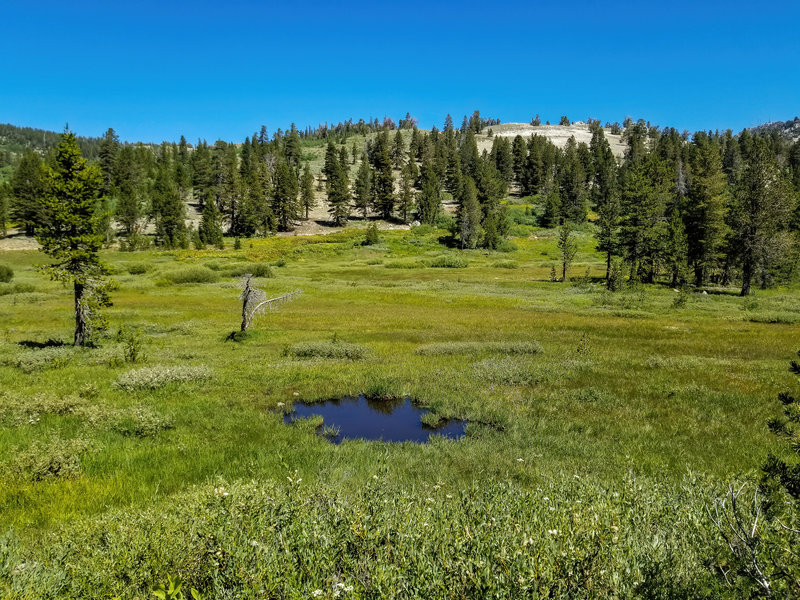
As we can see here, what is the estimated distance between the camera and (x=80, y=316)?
23141mm

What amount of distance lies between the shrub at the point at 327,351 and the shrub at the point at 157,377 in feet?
18.9

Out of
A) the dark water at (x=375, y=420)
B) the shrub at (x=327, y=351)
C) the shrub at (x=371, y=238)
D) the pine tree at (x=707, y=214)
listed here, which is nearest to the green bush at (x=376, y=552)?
the dark water at (x=375, y=420)

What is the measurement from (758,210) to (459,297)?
36.1 m

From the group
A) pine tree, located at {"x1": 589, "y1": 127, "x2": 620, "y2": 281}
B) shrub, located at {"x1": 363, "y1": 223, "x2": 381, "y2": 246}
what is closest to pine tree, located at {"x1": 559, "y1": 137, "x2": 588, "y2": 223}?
pine tree, located at {"x1": 589, "y1": 127, "x2": 620, "y2": 281}

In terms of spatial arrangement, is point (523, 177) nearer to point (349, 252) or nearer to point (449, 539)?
point (349, 252)

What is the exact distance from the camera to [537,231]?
117 metres

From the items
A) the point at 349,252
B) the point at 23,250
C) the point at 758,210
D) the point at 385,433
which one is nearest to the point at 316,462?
the point at 385,433

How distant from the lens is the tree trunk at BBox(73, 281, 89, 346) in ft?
73.9

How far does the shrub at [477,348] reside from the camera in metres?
24.2

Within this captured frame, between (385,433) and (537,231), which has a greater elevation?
(537,231)

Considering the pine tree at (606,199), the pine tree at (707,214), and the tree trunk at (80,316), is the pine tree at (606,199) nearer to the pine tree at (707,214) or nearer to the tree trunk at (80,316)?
the pine tree at (707,214)

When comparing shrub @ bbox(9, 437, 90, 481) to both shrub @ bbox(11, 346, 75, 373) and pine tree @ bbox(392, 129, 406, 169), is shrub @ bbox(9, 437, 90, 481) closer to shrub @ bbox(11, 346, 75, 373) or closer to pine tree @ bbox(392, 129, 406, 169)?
shrub @ bbox(11, 346, 75, 373)

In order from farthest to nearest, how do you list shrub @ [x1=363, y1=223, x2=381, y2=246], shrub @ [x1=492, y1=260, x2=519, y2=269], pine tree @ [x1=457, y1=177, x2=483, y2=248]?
1. pine tree @ [x1=457, y1=177, x2=483, y2=248]
2. shrub @ [x1=363, y1=223, x2=381, y2=246]
3. shrub @ [x1=492, y1=260, x2=519, y2=269]

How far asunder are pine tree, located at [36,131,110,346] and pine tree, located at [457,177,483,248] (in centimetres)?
8478
